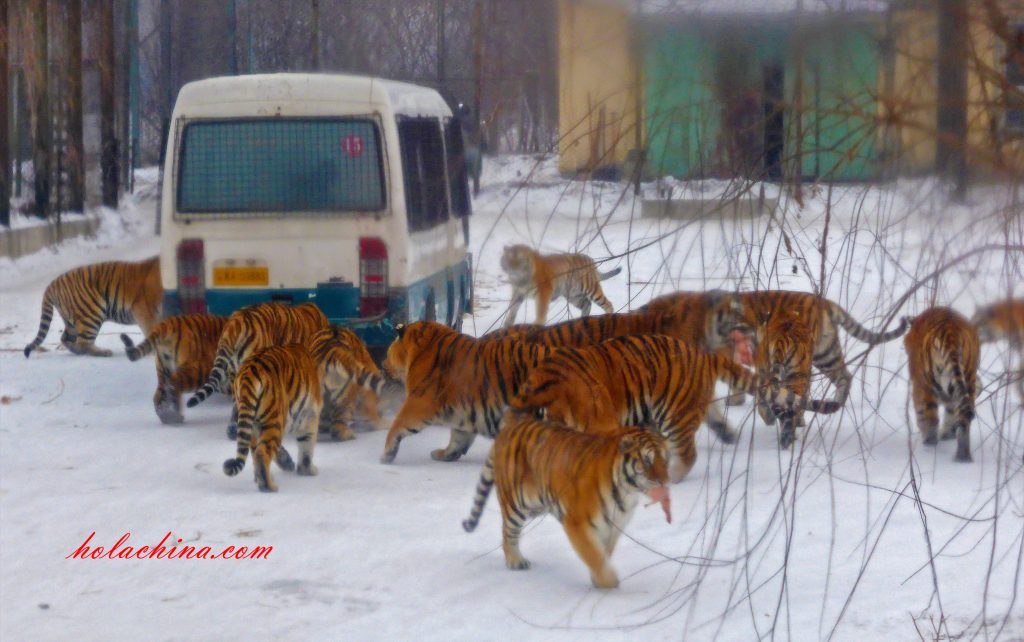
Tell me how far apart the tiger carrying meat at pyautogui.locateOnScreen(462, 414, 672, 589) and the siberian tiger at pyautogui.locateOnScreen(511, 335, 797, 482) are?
95cm

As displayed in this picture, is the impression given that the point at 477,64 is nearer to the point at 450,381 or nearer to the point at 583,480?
the point at 583,480

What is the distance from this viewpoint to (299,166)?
903 cm

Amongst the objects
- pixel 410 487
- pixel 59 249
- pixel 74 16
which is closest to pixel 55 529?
pixel 410 487

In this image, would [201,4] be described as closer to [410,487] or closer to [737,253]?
[410,487]

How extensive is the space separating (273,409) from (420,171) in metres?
2.94

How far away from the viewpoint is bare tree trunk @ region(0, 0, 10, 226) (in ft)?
52.0

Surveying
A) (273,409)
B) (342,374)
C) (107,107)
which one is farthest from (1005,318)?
(107,107)

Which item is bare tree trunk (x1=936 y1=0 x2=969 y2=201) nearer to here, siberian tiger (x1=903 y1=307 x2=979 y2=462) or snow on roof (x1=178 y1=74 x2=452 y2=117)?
siberian tiger (x1=903 y1=307 x2=979 y2=462)

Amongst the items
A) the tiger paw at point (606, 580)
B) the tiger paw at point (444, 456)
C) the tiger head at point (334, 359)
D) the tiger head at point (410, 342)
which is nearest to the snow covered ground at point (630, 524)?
the tiger paw at point (606, 580)

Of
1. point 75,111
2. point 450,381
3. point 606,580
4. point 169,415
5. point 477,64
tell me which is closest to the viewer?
point 477,64

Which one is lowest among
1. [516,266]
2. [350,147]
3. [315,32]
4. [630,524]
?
[630,524]

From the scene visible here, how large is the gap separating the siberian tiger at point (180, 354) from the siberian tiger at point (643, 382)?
9.97ft

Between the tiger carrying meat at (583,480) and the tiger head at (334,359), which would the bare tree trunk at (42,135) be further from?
the tiger carrying meat at (583,480)

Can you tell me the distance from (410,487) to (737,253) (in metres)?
4.18
